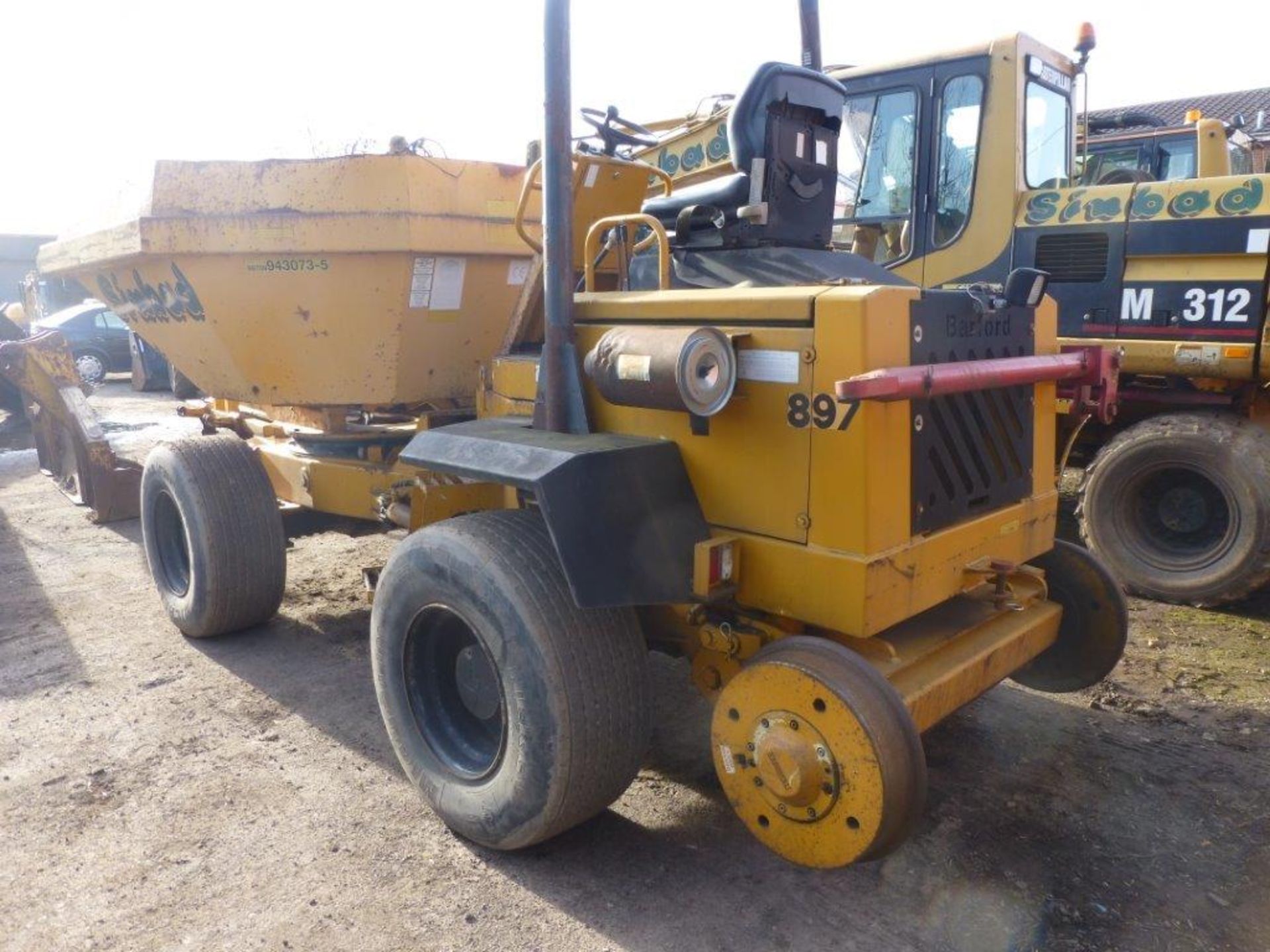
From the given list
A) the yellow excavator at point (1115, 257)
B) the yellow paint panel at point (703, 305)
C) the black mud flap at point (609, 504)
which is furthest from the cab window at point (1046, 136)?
the black mud flap at point (609, 504)

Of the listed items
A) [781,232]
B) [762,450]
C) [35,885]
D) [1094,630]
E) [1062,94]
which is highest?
[1062,94]

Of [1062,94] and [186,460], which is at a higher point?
[1062,94]

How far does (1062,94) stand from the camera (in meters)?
5.62

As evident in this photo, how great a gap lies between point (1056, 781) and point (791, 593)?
1.44m

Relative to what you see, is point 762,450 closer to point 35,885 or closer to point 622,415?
point 622,415

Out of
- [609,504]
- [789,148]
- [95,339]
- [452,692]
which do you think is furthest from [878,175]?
[95,339]

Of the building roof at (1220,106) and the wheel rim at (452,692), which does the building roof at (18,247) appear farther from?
the wheel rim at (452,692)

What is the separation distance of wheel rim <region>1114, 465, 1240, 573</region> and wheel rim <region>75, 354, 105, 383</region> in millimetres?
16566

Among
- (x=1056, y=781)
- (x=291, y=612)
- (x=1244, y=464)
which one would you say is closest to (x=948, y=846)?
(x=1056, y=781)

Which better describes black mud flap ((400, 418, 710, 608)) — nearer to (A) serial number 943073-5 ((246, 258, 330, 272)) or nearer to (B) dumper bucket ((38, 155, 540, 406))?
(B) dumper bucket ((38, 155, 540, 406))

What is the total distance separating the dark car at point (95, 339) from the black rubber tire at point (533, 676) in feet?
53.4

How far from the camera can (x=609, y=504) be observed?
2.67m

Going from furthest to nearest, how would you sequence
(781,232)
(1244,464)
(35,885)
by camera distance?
(1244,464) < (781,232) < (35,885)

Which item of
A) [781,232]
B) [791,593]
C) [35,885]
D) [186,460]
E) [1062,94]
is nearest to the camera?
[791,593]
